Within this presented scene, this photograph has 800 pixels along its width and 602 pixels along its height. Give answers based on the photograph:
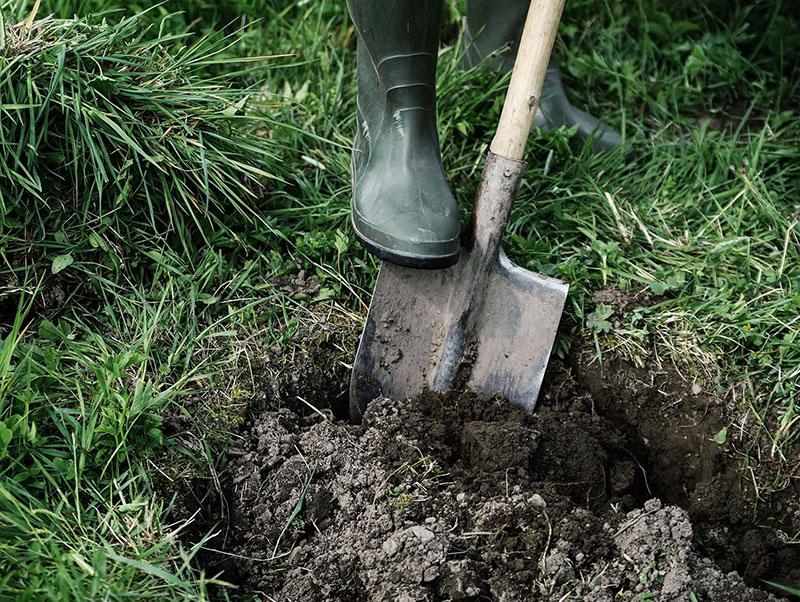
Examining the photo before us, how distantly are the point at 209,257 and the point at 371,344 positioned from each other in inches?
19.9

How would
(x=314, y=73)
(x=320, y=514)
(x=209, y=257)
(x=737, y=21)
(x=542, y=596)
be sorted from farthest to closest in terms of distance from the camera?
1. (x=737, y=21)
2. (x=314, y=73)
3. (x=209, y=257)
4. (x=320, y=514)
5. (x=542, y=596)

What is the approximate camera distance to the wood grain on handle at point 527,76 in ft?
6.74

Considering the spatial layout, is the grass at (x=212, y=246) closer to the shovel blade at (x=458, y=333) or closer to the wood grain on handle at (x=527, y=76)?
the shovel blade at (x=458, y=333)

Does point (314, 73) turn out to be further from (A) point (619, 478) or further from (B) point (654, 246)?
(A) point (619, 478)

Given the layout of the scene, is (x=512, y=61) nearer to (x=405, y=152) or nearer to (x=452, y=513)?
(x=405, y=152)

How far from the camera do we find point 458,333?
222 cm

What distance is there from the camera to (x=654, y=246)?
251cm

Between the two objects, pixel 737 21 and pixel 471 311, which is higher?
pixel 737 21

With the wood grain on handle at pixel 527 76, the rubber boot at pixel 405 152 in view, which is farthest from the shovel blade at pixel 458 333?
the wood grain on handle at pixel 527 76

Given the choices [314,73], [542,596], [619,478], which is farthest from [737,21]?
[542,596]

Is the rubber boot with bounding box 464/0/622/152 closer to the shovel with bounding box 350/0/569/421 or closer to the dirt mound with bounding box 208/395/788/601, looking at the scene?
the shovel with bounding box 350/0/569/421

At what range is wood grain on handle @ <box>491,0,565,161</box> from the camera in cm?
205

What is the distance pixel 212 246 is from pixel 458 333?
0.71m

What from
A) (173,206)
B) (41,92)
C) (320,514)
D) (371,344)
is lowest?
(320,514)
